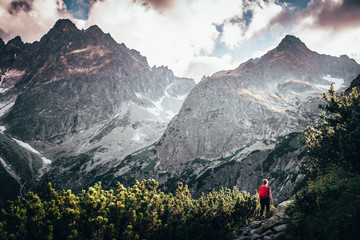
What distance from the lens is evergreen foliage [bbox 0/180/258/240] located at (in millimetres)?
14492

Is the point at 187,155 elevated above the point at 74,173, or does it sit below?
below

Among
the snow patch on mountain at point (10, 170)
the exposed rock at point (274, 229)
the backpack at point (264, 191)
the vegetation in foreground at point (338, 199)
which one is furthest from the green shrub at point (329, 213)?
the snow patch on mountain at point (10, 170)

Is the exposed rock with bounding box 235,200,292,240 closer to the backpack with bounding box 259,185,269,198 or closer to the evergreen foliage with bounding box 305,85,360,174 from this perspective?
the backpack with bounding box 259,185,269,198

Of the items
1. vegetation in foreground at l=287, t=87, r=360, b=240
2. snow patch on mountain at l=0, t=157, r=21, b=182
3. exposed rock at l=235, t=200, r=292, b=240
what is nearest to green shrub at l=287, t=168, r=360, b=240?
vegetation in foreground at l=287, t=87, r=360, b=240

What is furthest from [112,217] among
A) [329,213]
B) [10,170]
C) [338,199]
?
[10,170]

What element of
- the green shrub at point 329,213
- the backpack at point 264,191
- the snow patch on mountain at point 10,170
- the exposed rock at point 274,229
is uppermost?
the snow patch on mountain at point 10,170

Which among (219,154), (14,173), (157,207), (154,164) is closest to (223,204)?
(157,207)

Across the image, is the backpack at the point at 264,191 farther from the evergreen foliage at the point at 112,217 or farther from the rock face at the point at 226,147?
the rock face at the point at 226,147

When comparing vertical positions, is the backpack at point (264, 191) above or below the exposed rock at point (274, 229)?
above

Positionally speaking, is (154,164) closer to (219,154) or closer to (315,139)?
(219,154)

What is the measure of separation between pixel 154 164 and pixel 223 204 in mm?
157085

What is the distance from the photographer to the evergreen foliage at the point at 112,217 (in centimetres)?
1449

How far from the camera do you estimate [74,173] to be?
195375 millimetres

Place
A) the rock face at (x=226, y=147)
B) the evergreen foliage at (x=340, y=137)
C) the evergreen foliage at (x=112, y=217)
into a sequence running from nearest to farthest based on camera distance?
1. the evergreen foliage at (x=112, y=217)
2. the evergreen foliage at (x=340, y=137)
3. the rock face at (x=226, y=147)
